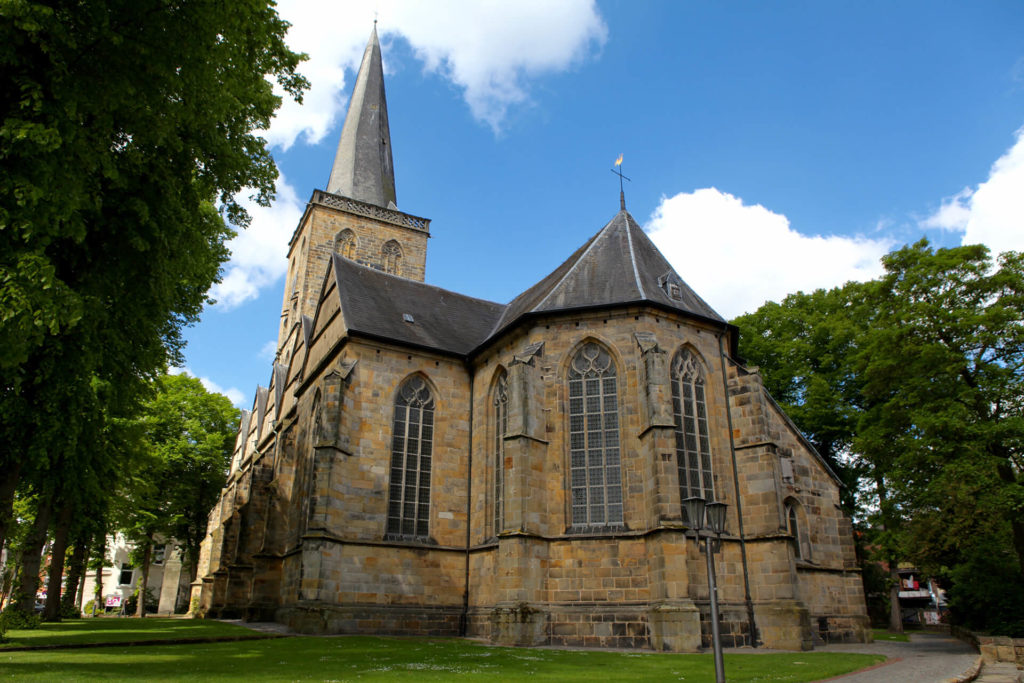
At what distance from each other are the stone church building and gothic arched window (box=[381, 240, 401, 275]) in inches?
572

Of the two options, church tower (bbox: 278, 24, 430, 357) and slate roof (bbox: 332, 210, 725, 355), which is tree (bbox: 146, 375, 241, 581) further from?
slate roof (bbox: 332, 210, 725, 355)

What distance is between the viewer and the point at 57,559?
71.4 ft

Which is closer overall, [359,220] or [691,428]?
[691,428]

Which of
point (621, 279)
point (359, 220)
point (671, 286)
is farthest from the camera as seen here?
point (359, 220)

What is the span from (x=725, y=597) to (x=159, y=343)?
49.3 feet

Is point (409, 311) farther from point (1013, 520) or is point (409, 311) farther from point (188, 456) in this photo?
point (188, 456)

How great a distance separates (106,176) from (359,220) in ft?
96.9

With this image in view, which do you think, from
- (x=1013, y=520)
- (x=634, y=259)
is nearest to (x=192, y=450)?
(x=634, y=259)

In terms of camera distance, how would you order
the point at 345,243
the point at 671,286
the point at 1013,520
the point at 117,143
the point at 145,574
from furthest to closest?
the point at 145,574
the point at 345,243
the point at 671,286
the point at 1013,520
the point at 117,143

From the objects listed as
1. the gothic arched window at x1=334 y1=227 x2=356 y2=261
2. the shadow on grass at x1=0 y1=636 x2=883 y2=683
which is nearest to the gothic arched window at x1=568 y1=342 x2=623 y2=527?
the shadow on grass at x1=0 y1=636 x2=883 y2=683

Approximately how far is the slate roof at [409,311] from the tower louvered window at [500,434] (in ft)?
8.61

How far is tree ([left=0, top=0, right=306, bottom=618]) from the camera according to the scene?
9312mm

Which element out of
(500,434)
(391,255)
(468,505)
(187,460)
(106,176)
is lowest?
(468,505)

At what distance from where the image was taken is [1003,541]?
57.6 feet
